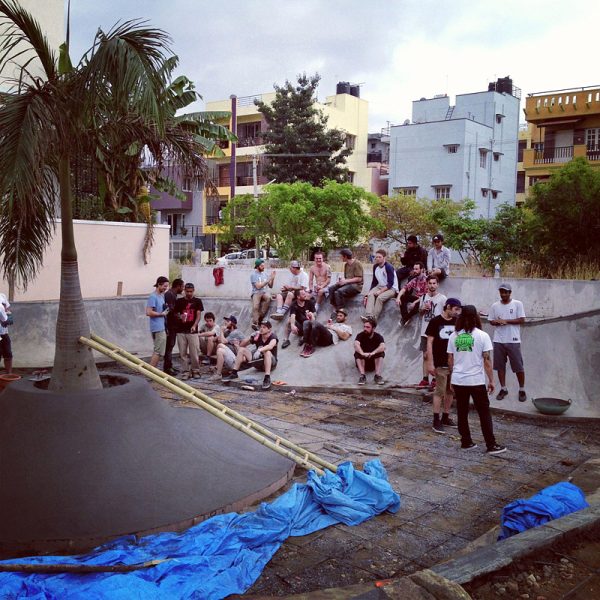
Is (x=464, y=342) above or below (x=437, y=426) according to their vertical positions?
above

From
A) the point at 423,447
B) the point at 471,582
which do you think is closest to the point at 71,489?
the point at 471,582

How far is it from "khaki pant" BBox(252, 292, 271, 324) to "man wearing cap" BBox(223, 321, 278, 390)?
2472 millimetres

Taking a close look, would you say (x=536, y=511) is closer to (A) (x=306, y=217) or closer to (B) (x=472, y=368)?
(B) (x=472, y=368)

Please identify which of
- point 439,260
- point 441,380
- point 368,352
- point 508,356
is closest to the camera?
point 441,380

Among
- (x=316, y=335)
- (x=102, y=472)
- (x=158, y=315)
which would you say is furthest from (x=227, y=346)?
(x=102, y=472)

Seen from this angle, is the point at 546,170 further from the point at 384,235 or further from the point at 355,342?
the point at 355,342

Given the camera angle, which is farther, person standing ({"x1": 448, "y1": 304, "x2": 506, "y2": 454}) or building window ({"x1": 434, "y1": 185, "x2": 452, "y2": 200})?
building window ({"x1": 434, "y1": 185, "x2": 452, "y2": 200})

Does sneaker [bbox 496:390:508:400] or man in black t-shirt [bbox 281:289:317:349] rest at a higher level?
man in black t-shirt [bbox 281:289:317:349]

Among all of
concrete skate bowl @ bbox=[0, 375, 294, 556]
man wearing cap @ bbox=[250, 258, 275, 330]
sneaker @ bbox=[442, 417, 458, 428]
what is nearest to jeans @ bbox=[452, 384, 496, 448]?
sneaker @ bbox=[442, 417, 458, 428]

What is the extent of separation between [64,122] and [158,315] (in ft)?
23.7

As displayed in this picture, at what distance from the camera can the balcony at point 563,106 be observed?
30906 millimetres

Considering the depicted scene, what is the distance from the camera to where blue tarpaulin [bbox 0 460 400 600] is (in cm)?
425

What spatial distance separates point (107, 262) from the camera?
18812mm

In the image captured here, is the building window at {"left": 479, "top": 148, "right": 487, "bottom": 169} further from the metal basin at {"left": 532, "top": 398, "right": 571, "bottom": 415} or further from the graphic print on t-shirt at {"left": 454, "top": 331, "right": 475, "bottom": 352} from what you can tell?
the graphic print on t-shirt at {"left": 454, "top": 331, "right": 475, "bottom": 352}
